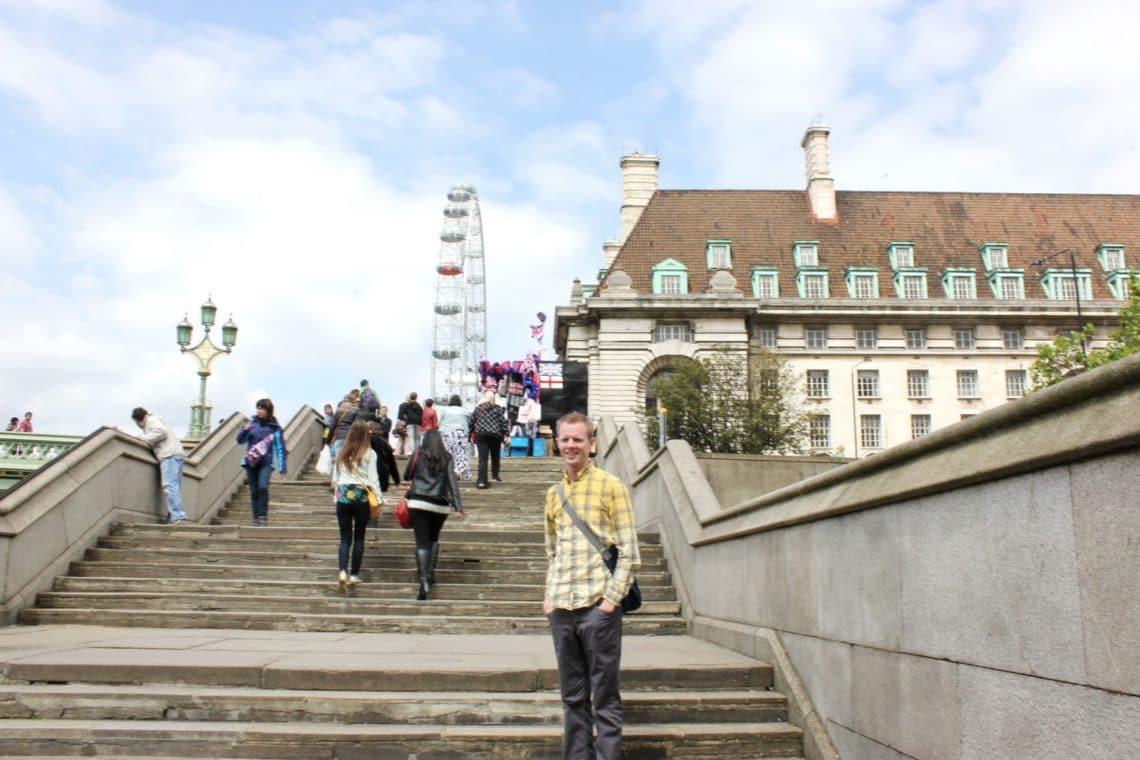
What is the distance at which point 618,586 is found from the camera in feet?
15.1

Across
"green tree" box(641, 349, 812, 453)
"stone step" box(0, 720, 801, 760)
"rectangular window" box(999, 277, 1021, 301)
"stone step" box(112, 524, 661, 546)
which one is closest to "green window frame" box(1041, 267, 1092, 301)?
"rectangular window" box(999, 277, 1021, 301)

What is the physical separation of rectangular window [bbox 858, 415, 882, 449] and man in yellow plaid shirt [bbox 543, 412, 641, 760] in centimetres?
5325

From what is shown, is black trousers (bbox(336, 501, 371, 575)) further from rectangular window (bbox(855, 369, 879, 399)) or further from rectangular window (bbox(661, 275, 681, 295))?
rectangular window (bbox(855, 369, 879, 399))

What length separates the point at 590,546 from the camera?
15.5 feet

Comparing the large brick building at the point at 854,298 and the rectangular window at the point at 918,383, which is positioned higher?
the large brick building at the point at 854,298

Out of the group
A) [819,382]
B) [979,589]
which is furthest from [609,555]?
[819,382]

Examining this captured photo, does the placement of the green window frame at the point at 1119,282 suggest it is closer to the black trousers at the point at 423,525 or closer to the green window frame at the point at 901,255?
the green window frame at the point at 901,255

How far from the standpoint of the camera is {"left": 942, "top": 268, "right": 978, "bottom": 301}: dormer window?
58.1 metres

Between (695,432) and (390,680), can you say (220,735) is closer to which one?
(390,680)

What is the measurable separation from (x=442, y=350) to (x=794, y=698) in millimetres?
69985

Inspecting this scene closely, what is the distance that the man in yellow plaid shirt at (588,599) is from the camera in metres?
4.58

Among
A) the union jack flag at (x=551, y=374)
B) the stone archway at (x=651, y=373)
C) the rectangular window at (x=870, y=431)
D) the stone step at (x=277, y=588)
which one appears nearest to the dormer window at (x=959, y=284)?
the rectangular window at (x=870, y=431)

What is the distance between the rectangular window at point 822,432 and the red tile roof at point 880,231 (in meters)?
8.11

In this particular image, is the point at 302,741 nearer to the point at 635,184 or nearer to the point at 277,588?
the point at 277,588
